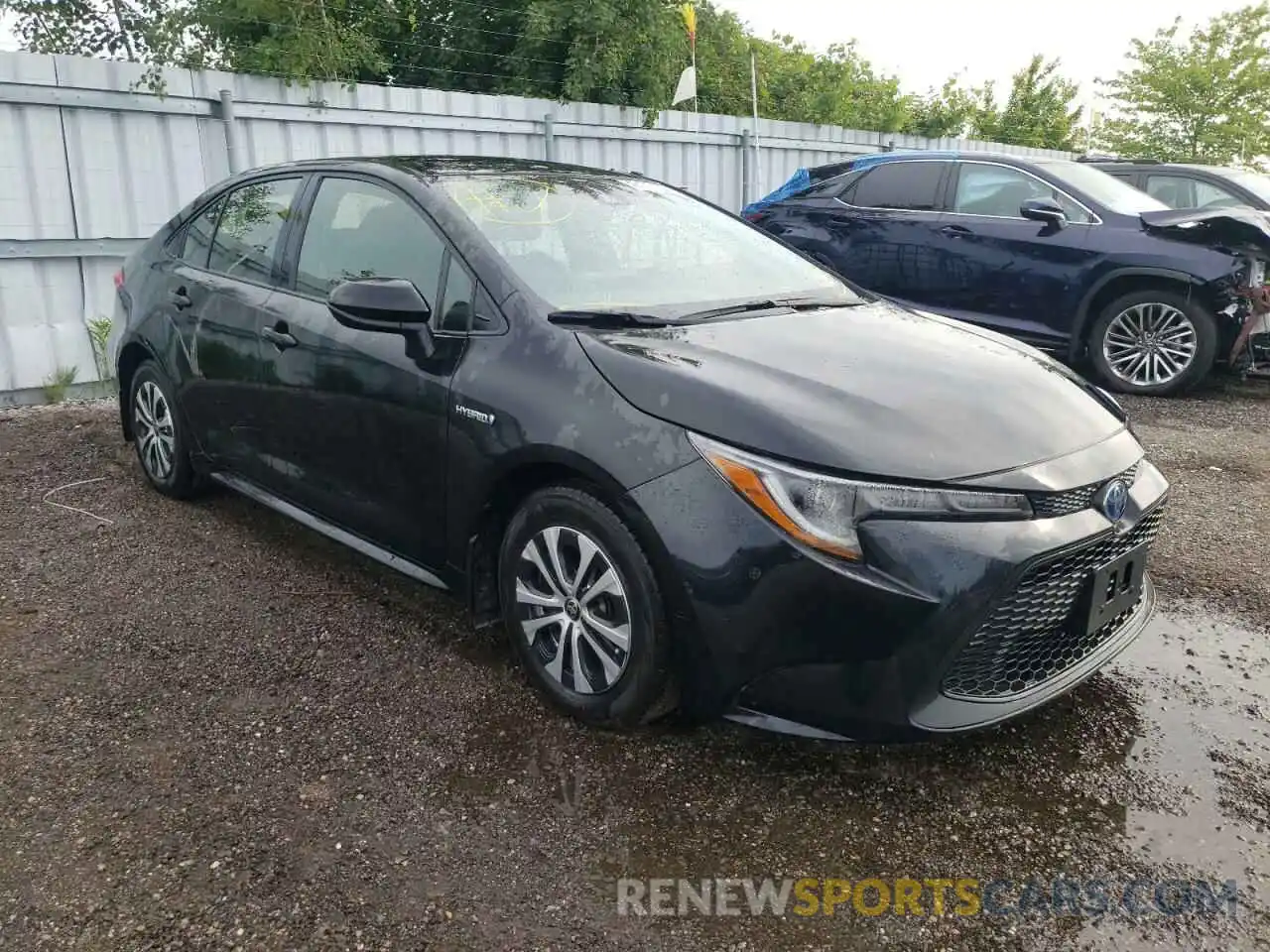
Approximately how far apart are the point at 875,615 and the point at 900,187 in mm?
6298

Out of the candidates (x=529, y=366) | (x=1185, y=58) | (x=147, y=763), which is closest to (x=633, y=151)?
(x=529, y=366)

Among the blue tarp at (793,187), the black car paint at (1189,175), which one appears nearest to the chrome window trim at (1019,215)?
the blue tarp at (793,187)

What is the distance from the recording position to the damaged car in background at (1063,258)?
21.7 feet

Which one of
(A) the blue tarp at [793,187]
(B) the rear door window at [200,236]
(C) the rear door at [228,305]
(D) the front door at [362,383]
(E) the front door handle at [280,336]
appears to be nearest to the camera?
(D) the front door at [362,383]

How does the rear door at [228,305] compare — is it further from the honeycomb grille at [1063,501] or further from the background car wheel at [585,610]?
the honeycomb grille at [1063,501]

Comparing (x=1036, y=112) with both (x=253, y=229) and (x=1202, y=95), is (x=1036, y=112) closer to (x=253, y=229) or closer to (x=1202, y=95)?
(x=1202, y=95)

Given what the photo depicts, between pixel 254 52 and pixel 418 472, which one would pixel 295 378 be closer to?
pixel 418 472

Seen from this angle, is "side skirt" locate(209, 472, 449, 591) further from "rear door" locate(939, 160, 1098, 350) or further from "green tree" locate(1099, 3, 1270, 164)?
"green tree" locate(1099, 3, 1270, 164)

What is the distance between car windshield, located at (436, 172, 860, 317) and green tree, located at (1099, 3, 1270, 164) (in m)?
23.3

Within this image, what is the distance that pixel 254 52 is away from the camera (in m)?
7.66

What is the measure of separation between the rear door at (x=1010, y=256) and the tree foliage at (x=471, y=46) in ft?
11.9

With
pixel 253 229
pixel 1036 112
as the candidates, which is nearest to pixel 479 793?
pixel 253 229

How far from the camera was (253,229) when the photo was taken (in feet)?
13.0

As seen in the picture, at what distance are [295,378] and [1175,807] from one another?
298cm
